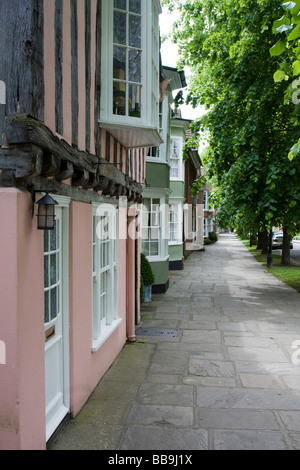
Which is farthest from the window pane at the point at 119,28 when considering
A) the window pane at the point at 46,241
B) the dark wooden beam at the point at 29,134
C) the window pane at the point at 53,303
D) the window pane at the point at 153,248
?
the window pane at the point at 153,248

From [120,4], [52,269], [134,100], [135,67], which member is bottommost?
[52,269]

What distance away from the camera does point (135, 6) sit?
6.12 meters

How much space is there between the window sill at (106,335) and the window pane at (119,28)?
423 cm

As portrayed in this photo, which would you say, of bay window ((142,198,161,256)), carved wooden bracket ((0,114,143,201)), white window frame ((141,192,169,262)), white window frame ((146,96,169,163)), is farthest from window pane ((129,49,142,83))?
white window frame ((141,192,169,262))

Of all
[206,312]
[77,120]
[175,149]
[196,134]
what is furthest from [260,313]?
[175,149]

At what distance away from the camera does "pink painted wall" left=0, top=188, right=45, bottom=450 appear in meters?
3.18

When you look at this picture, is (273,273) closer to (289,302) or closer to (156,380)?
(289,302)

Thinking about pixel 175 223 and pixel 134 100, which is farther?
pixel 175 223

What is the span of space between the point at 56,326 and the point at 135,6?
472 centimetres

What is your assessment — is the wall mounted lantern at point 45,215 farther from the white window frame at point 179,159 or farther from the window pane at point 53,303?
the white window frame at point 179,159

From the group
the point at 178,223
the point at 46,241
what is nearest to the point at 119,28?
the point at 46,241

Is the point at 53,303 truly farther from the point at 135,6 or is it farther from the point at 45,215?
the point at 135,6

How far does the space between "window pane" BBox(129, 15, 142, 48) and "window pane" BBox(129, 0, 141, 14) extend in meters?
0.08
